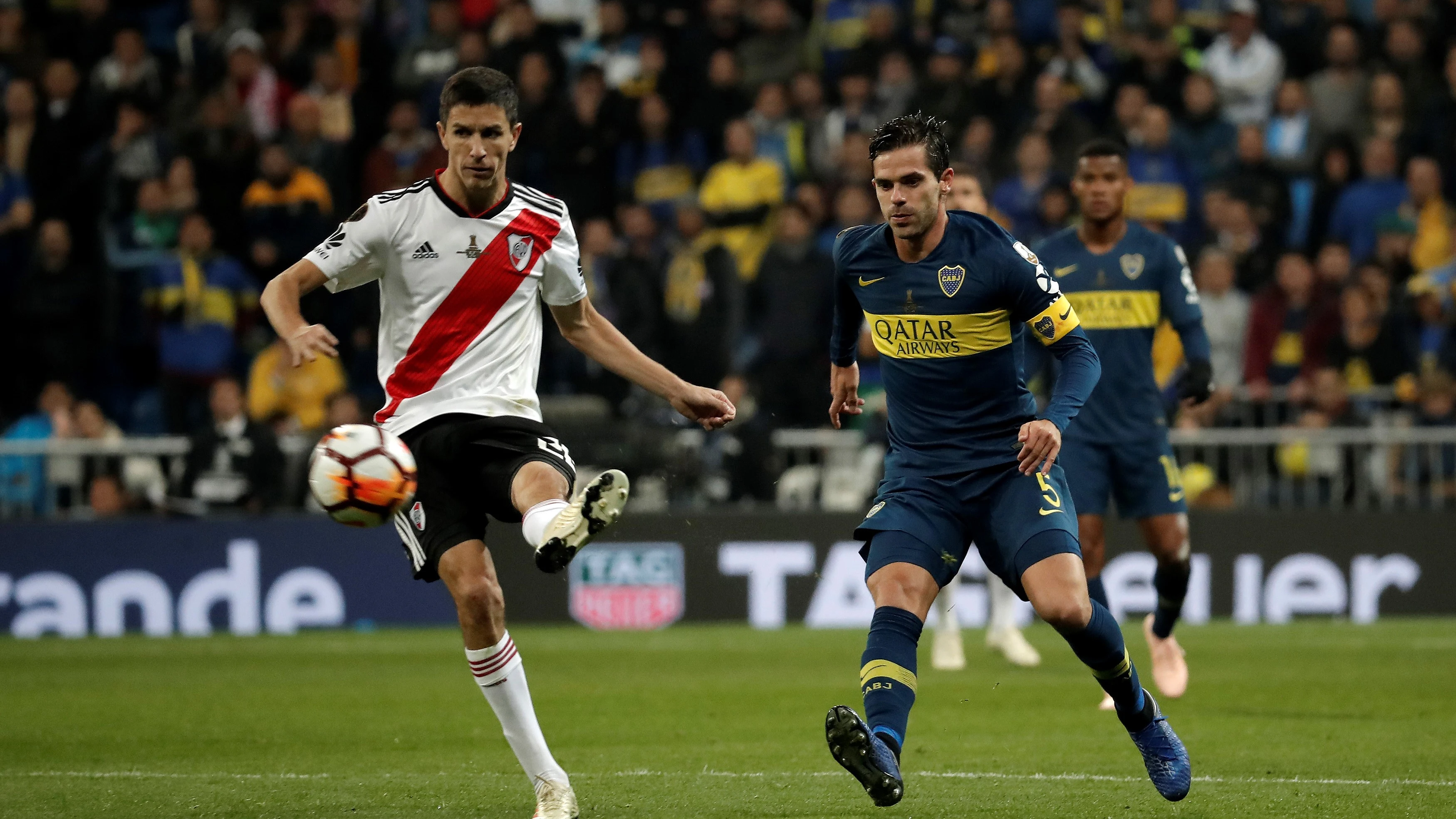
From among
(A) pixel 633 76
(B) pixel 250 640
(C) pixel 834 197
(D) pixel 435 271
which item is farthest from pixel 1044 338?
(A) pixel 633 76

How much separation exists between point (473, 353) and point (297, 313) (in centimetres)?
64

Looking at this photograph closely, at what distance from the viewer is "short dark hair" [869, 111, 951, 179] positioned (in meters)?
6.07

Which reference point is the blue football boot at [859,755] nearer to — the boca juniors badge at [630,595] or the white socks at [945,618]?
the white socks at [945,618]

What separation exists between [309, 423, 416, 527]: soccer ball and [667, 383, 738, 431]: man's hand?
1.06 meters

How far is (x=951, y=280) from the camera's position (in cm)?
622

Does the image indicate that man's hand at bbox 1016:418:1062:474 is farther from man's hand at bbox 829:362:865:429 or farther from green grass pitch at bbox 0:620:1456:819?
green grass pitch at bbox 0:620:1456:819

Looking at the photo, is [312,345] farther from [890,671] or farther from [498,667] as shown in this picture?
[890,671]

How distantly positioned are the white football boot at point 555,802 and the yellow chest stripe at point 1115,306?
426 cm

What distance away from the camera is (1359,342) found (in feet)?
49.8

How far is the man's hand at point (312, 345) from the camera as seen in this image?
5790mm

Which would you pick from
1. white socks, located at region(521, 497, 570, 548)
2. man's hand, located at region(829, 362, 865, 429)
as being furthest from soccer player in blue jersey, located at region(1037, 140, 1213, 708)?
white socks, located at region(521, 497, 570, 548)

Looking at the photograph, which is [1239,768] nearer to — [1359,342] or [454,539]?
[454,539]

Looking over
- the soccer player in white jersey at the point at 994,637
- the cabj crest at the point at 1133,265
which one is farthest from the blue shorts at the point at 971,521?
the soccer player in white jersey at the point at 994,637

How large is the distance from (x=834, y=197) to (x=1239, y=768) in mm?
9777
